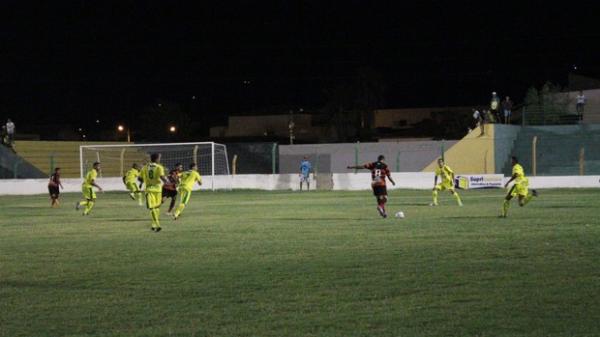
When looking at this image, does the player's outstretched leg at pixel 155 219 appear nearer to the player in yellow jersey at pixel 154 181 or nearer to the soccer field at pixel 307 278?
the player in yellow jersey at pixel 154 181

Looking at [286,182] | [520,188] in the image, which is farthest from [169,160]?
[520,188]

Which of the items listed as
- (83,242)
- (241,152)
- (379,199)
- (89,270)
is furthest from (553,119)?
(89,270)

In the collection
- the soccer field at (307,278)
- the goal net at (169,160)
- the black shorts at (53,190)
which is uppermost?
the goal net at (169,160)

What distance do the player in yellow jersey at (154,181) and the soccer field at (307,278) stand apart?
24.3 inches

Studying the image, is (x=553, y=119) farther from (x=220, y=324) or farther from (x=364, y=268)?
(x=220, y=324)

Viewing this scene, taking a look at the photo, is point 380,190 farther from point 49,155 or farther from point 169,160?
point 49,155

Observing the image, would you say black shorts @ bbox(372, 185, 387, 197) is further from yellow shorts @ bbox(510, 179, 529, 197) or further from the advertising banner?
the advertising banner

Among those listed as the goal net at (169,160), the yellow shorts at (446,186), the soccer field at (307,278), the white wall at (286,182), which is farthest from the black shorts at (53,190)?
the yellow shorts at (446,186)

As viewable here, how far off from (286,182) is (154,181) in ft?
87.4

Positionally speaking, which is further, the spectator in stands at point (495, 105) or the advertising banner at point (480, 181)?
the spectator in stands at point (495, 105)

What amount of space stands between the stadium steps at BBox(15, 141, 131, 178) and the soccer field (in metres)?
32.5

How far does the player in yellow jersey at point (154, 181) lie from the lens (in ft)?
63.5

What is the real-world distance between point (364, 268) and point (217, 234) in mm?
6825

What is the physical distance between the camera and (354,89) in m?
95.3
